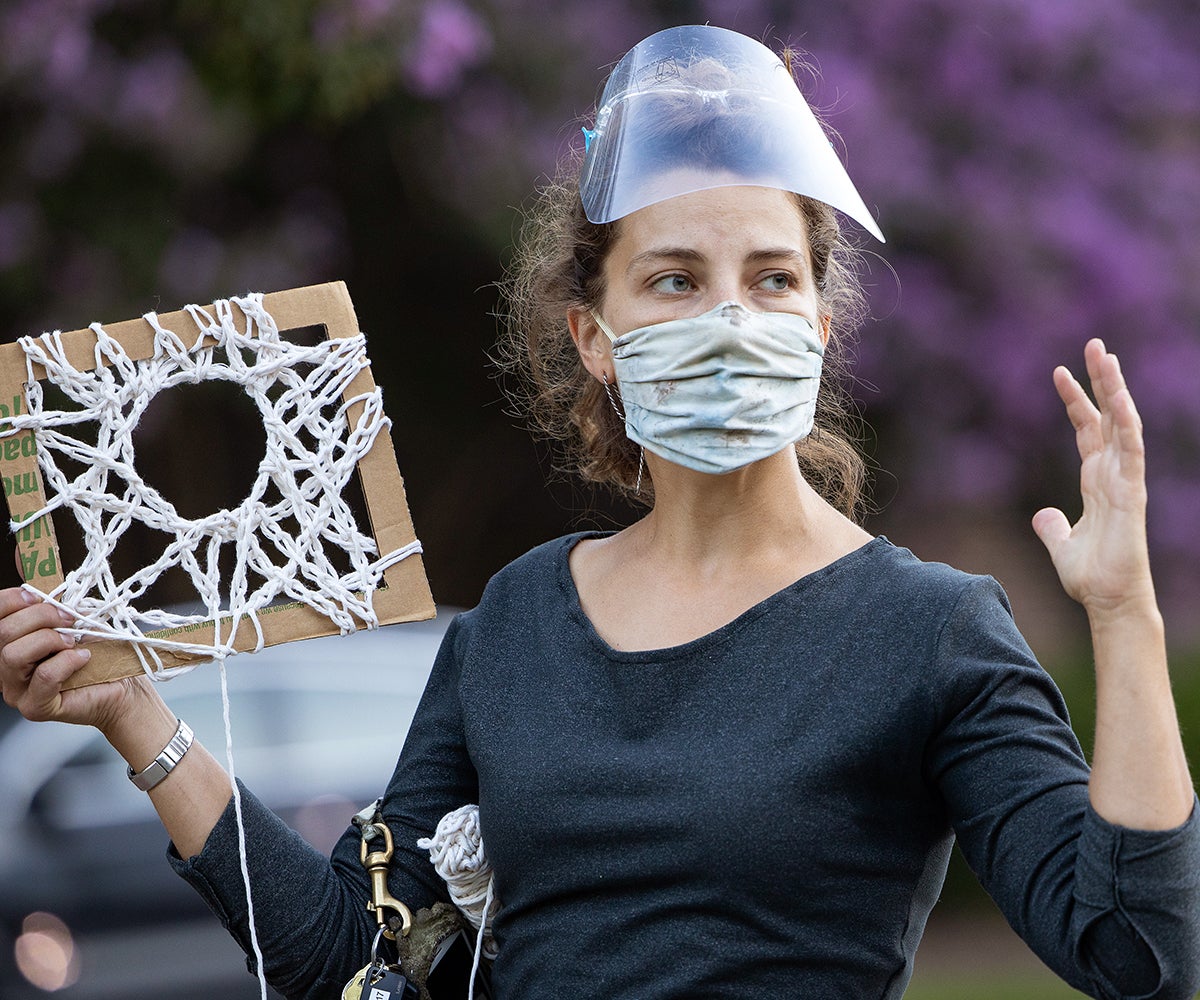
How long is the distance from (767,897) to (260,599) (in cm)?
77

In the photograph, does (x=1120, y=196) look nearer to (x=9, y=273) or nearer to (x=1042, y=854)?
(x=9, y=273)

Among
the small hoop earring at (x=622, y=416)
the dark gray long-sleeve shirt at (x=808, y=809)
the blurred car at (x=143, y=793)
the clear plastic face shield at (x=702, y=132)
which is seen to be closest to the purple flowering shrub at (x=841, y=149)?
the blurred car at (x=143, y=793)

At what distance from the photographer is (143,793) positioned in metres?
5.36

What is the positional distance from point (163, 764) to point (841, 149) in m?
3.80

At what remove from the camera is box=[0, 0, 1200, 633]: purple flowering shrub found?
497cm

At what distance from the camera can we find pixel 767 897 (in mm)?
1724

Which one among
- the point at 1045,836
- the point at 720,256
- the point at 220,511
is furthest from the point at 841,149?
the point at 1045,836

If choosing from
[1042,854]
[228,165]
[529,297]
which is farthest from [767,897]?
[228,165]

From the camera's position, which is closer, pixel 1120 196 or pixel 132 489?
pixel 132 489

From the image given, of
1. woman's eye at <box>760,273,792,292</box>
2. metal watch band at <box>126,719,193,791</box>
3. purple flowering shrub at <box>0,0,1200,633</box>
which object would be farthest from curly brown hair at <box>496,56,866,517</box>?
purple flowering shrub at <box>0,0,1200,633</box>

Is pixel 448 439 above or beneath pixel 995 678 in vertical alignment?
beneath

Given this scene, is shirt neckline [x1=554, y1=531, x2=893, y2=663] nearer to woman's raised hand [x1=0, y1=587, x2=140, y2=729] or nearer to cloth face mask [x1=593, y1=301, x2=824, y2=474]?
cloth face mask [x1=593, y1=301, x2=824, y2=474]

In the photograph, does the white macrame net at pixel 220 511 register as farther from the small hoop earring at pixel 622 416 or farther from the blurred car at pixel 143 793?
the blurred car at pixel 143 793

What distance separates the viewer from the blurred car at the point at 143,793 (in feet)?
17.3
